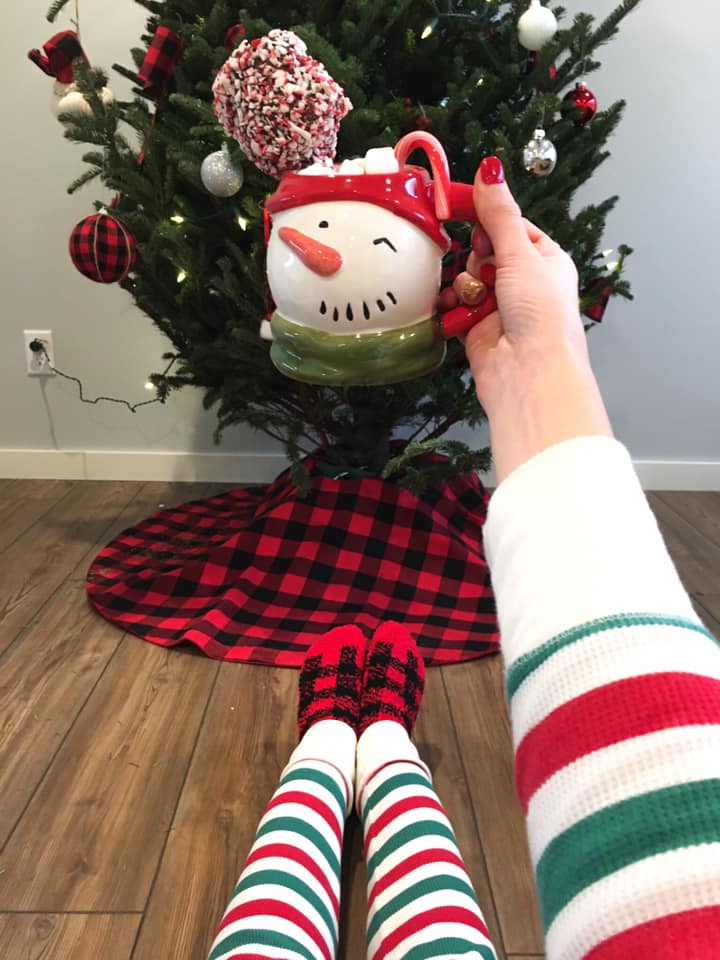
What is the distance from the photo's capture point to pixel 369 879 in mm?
695

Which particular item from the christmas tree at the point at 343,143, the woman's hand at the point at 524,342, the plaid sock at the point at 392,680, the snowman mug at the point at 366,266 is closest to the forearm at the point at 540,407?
the woman's hand at the point at 524,342

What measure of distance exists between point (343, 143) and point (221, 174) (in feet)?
0.66

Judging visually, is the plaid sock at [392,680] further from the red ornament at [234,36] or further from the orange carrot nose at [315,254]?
the red ornament at [234,36]

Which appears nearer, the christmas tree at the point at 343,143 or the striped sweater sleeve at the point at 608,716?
the striped sweater sleeve at the point at 608,716

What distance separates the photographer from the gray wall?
1.69m

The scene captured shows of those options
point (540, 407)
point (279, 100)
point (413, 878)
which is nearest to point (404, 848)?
point (413, 878)

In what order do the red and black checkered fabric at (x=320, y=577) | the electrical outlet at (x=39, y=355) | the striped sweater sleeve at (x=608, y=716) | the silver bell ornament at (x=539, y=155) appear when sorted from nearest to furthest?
the striped sweater sleeve at (x=608, y=716) < the silver bell ornament at (x=539, y=155) < the red and black checkered fabric at (x=320, y=577) < the electrical outlet at (x=39, y=355)

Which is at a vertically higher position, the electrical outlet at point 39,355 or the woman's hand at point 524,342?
the woman's hand at point 524,342

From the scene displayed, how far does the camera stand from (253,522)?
137cm

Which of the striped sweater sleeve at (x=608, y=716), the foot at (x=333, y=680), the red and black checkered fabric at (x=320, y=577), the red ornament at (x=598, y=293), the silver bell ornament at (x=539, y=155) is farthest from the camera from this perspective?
the red ornament at (x=598, y=293)

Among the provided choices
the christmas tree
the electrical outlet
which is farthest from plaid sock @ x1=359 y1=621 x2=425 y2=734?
the electrical outlet

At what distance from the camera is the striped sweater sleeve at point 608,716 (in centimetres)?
26

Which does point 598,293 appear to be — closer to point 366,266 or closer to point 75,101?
point 366,266

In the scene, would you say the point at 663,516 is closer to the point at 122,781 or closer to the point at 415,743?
the point at 415,743
